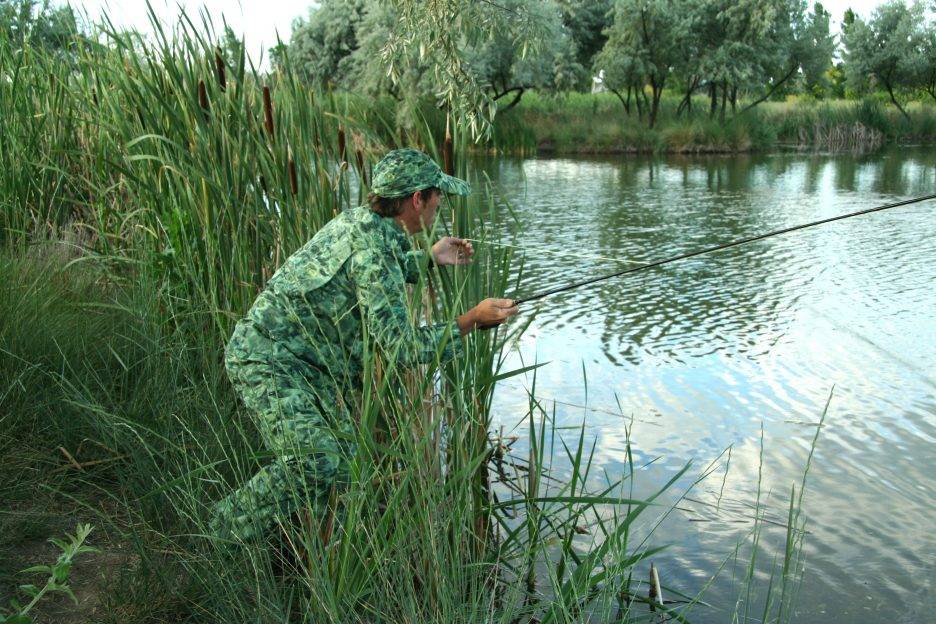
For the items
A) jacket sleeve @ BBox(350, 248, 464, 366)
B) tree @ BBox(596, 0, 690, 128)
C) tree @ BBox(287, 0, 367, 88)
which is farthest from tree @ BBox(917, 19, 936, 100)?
jacket sleeve @ BBox(350, 248, 464, 366)

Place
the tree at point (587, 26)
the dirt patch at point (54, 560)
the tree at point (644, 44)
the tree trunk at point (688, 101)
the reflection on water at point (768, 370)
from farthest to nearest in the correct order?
1. the tree at point (587, 26)
2. the tree trunk at point (688, 101)
3. the tree at point (644, 44)
4. the reflection on water at point (768, 370)
5. the dirt patch at point (54, 560)

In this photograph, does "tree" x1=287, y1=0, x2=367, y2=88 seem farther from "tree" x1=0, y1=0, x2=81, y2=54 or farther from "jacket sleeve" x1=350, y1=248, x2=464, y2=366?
"jacket sleeve" x1=350, y1=248, x2=464, y2=366

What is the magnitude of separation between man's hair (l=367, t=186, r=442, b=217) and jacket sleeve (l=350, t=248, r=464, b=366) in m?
0.20

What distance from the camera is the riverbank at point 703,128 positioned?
94.5 ft

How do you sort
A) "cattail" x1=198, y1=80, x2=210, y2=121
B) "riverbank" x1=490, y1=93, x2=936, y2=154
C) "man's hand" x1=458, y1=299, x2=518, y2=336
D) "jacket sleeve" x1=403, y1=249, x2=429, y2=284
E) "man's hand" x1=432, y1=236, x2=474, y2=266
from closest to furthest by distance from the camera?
"man's hand" x1=458, y1=299, x2=518, y2=336 < "jacket sleeve" x1=403, y1=249, x2=429, y2=284 < "man's hand" x1=432, y1=236, x2=474, y2=266 < "cattail" x1=198, y1=80, x2=210, y2=121 < "riverbank" x1=490, y1=93, x2=936, y2=154

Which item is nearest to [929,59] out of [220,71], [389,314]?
[220,71]

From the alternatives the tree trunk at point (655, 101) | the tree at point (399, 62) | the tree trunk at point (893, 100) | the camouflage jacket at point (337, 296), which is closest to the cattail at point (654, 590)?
the camouflage jacket at point (337, 296)

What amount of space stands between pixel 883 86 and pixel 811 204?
27718 millimetres

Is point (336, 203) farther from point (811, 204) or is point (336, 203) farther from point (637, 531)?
point (811, 204)

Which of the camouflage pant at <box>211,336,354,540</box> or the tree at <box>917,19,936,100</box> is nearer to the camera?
the camouflage pant at <box>211,336,354,540</box>

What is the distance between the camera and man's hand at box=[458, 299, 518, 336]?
2803mm

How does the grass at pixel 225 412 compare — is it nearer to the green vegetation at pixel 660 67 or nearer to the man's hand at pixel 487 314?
the man's hand at pixel 487 314

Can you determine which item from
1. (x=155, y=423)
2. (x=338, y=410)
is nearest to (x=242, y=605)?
(x=338, y=410)

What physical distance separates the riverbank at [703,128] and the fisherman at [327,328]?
24.6 m
